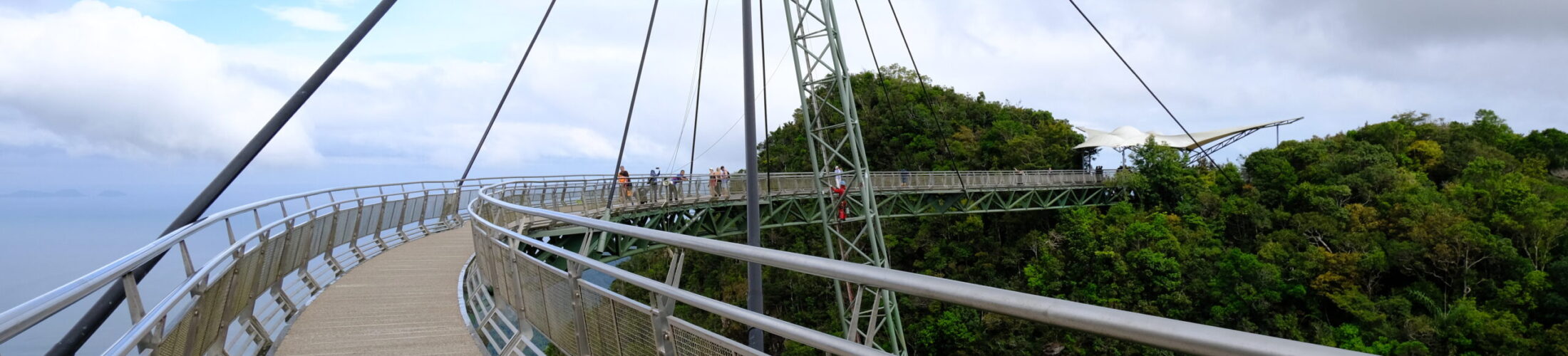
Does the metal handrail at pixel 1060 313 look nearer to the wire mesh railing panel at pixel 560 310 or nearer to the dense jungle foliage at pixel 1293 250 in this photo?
the wire mesh railing panel at pixel 560 310

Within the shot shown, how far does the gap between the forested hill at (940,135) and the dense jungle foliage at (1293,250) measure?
0.34m

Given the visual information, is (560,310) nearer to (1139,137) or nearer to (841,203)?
(841,203)

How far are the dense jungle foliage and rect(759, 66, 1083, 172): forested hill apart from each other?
340mm

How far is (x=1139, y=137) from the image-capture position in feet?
152

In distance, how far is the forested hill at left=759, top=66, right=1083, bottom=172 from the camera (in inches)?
1761

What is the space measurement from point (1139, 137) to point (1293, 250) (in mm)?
18637

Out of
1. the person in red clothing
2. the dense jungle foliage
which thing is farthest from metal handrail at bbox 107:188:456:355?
the dense jungle foliage

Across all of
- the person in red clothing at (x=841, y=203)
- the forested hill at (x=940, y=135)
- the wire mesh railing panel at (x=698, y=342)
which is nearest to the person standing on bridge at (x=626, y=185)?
the person in red clothing at (x=841, y=203)

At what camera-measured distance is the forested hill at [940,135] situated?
44719 mm

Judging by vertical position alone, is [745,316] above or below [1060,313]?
below

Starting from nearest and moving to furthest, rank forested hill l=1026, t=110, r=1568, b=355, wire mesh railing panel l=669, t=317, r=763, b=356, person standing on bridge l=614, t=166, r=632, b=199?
1. wire mesh railing panel l=669, t=317, r=763, b=356
2. person standing on bridge l=614, t=166, r=632, b=199
3. forested hill l=1026, t=110, r=1568, b=355

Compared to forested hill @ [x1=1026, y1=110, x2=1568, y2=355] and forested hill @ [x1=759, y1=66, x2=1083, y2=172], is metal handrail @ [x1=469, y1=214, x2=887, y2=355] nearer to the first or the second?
forested hill @ [x1=1026, y1=110, x2=1568, y2=355]

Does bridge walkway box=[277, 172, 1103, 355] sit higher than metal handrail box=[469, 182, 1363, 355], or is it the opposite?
metal handrail box=[469, 182, 1363, 355]

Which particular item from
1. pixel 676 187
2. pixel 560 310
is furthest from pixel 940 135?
pixel 560 310
